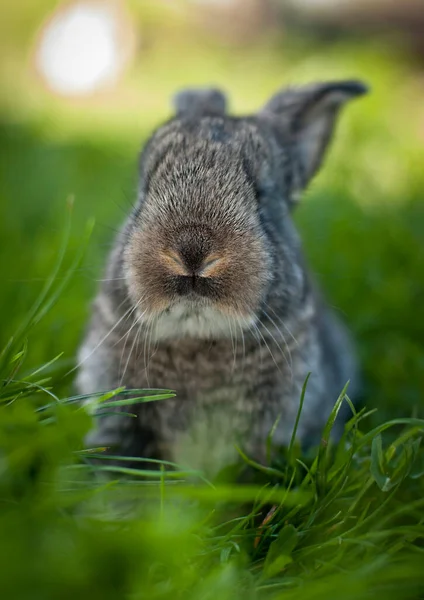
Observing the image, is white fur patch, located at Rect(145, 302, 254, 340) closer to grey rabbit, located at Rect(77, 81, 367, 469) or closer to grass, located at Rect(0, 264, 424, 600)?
grey rabbit, located at Rect(77, 81, 367, 469)

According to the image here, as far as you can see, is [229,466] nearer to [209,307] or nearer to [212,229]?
[209,307]

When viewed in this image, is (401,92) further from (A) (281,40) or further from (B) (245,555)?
(B) (245,555)

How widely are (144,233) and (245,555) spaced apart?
3.65 feet

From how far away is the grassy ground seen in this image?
1.70 metres

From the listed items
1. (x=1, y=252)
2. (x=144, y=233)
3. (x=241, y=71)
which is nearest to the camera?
(x=144, y=233)

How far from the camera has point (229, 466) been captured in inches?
102

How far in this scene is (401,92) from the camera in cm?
826

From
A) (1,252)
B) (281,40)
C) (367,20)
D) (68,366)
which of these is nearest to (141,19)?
(281,40)

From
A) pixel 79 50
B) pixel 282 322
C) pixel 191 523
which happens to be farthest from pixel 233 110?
pixel 191 523

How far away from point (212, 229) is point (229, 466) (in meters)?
0.86

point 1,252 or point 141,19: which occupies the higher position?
point 141,19

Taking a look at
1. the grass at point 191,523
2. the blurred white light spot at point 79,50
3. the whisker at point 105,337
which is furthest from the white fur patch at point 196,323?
the blurred white light spot at point 79,50

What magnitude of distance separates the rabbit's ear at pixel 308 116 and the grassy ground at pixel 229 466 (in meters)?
0.80

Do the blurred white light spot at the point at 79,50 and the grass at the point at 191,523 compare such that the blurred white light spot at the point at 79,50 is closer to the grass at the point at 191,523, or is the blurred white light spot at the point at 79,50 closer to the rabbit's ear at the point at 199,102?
the rabbit's ear at the point at 199,102
